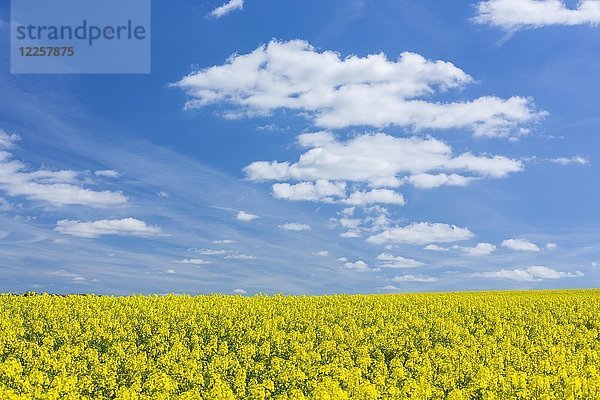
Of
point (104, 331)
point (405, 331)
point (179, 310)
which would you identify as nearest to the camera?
point (104, 331)

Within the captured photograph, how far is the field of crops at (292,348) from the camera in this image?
42.4 ft

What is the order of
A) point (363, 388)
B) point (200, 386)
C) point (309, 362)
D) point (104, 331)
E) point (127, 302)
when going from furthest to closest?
point (127, 302) < point (104, 331) < point (309, 362) < point (200, 386) < point (363, 388)

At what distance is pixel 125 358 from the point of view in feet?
55.2

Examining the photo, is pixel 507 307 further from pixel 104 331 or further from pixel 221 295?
pixel 104 331

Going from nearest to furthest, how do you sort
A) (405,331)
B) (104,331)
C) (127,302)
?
(104,331)
(405,331)
(127,302)

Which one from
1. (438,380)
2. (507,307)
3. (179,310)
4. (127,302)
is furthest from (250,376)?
(507,307)

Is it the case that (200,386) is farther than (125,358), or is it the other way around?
(125,358)

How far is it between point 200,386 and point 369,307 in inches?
564

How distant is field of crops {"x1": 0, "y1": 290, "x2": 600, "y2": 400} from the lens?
42.4 feet

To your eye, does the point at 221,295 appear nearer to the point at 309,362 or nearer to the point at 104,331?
the point at 104,331

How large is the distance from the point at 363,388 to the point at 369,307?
15.7 m

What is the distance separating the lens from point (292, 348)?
18.8m

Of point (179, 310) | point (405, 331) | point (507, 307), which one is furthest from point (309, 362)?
point (507, 307)

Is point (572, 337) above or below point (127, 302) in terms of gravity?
below
